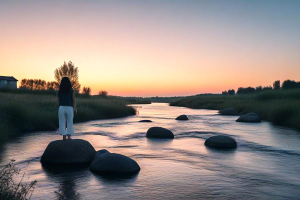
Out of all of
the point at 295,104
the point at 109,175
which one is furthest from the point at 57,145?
the point at 295,104

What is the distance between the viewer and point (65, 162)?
330 inches

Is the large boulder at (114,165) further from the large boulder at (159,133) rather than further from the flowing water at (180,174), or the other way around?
the large boulder at (159,133)

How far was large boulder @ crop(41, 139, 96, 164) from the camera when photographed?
8422 millimetres

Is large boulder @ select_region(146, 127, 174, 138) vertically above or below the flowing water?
above

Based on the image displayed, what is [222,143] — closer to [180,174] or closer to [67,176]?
[180,174]

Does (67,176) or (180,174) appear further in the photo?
(180,174)

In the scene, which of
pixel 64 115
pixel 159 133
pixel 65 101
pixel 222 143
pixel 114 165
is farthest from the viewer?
pixel 159 133

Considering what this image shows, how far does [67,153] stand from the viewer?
27.8 ft

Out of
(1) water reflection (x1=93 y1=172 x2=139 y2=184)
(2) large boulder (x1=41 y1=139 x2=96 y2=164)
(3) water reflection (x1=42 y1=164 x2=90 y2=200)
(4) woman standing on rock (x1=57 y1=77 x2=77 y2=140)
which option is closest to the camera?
(3) water reflection (x1=42 y1=164 x2=90 y2=200)

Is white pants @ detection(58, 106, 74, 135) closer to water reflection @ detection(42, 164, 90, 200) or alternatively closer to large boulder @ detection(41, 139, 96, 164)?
large boulder @ detection(41, 139, 96, 164)

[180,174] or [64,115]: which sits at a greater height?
[64,115]

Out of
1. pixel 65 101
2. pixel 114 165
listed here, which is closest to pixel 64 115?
pixel 65 101

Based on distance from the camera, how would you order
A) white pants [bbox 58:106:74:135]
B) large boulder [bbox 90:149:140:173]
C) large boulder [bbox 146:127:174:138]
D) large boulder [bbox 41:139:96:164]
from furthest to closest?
1. large boulder [bbox 146:127:174:138]
2. white pants [bbox 58:106:74:135]
3. large boulder [bbox 41:139:96:164]
4. large boulder [bbox 90:149:140:173]

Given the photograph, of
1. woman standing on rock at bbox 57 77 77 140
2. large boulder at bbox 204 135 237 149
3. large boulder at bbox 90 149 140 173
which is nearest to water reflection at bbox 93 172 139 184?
large boulder at bbox 90 149 140 173
